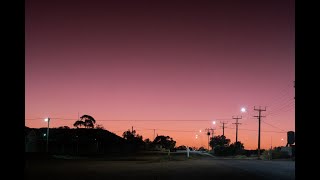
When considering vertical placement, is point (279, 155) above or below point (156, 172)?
below

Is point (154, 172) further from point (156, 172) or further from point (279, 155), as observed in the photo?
point (279, 155)

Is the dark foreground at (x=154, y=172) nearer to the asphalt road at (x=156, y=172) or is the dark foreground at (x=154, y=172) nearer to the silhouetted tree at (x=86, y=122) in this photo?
the asphalt road at (x=156, y=172)

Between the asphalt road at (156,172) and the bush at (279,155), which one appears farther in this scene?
the bush at (279,155)

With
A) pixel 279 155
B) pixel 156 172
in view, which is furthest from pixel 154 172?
pixel 279 155

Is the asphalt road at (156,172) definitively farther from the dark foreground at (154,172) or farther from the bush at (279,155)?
the bush at (279,155)

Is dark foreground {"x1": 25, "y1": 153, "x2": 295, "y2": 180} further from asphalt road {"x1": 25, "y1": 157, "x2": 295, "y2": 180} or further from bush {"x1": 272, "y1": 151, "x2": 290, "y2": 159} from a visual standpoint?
bush {"x1": 272, "y1": 151, "x2": 290, "y2": 159}

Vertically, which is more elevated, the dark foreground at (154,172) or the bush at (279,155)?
the dark foreground at (154,172)

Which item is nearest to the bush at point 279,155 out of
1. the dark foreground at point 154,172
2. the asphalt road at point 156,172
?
the dark foreground at point 154,172

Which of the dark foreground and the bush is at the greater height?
the dark foreground

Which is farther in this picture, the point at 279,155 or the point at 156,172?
the point at 279,155

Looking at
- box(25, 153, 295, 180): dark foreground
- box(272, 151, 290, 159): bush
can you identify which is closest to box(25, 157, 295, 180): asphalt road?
box(25, 153, 295, 180): dark foreground
